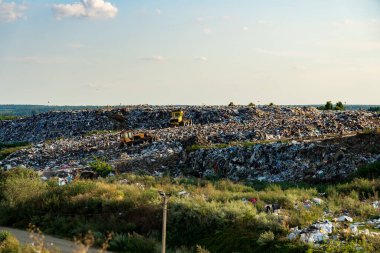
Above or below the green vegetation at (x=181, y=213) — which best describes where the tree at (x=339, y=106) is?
above

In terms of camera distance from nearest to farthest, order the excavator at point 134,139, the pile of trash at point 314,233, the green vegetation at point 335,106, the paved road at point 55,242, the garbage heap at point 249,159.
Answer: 1. the pile of trash at point 314,233
2. the paved road at point 55,242
3. the garbage heap at point 249,159
4. the excavator at point 134,139
5. the green vegetation at point 335,106

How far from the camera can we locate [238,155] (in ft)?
76.6

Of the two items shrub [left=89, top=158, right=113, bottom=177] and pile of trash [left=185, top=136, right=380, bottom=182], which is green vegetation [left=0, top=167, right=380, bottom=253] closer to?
pile of trash [left=185, top=136, right=380, bottom=182]

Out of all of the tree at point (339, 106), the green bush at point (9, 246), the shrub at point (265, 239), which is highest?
the tree at point (339, 106)

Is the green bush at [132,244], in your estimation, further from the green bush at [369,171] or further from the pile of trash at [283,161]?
the green bush at [369,171]

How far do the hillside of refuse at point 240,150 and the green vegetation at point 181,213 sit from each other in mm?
2575

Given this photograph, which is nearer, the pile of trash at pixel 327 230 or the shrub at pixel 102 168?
the pile of trash at pixel 327 230

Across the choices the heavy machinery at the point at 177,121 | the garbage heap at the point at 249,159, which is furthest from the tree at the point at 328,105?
the garbage heap at the point at 249,159

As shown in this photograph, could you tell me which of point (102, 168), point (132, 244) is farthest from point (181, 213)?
point (102, 168)

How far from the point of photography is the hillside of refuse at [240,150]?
2100 centimetres

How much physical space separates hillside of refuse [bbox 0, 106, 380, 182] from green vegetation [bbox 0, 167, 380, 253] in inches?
101

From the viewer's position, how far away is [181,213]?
13.4m

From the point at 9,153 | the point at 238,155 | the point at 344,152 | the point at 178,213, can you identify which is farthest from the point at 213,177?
the point at 9,153

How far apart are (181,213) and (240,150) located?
35.1 ft
